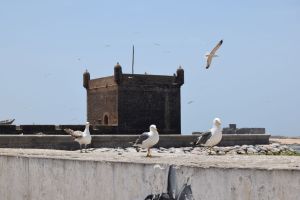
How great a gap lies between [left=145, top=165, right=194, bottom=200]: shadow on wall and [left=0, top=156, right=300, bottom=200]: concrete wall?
0.11 feet

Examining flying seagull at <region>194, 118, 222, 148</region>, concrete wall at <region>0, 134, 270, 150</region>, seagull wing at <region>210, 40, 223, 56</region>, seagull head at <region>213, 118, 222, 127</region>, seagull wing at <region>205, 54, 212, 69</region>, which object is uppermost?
seagull wing at <region>210, 40, 223, 56</region>

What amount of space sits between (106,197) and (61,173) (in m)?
0.84

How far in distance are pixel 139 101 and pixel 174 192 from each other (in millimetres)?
35614

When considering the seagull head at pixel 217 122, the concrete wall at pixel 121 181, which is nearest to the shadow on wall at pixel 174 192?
the concrete wall at pixel 121 181

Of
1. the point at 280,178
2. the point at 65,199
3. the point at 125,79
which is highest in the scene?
the point at 125,79

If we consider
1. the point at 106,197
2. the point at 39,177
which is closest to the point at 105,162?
the point at 106,197

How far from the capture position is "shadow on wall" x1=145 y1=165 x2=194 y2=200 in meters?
4.28

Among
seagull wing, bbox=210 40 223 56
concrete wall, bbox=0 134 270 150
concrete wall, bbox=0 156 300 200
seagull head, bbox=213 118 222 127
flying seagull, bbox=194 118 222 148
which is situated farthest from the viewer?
concrete wall, bbox=0 134 270 150

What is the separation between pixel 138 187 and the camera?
471 cm

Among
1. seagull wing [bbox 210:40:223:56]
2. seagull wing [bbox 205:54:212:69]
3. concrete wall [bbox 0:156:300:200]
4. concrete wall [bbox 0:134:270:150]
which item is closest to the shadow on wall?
concrete wall [bbox 0:156:300:200]

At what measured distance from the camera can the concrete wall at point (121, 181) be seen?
371cm

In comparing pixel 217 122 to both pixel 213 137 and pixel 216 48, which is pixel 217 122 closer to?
pixel 213 137

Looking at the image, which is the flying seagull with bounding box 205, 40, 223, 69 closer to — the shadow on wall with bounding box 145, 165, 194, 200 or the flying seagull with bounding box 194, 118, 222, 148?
the flying seagull with bounding box 194, 118, 222, 148

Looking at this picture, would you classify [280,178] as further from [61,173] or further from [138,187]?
[61,173]
